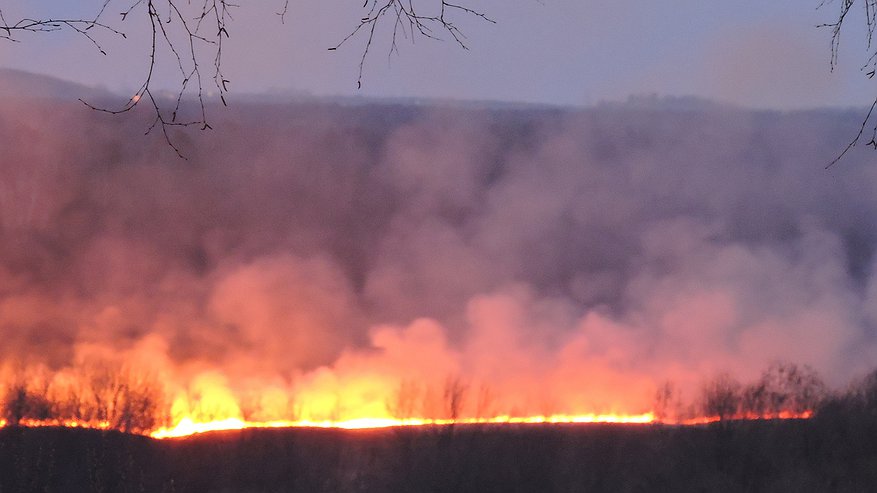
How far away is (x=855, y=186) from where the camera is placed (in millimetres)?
14570

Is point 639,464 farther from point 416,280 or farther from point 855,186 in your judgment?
point 855,186

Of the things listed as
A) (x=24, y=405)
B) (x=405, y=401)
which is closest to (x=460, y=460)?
(x=405, y=401)

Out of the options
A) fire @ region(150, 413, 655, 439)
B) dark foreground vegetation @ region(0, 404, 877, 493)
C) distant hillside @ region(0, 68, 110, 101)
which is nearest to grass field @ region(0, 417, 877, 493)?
dark foreground vegetation @ region(0, 404, 877, 493)

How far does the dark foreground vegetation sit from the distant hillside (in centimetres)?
550

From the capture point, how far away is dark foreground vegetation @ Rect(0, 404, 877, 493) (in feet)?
34.6

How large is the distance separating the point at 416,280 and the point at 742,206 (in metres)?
4.97

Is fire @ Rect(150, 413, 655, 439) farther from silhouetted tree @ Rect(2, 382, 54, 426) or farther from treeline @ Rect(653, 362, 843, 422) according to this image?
silhouetted tree @ Rect(2, 382, 54, 426)

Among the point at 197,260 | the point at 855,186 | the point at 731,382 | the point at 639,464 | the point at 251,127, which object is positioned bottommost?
the point at 639,464

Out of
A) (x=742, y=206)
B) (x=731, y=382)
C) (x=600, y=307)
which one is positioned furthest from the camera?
(x=742, y=206)


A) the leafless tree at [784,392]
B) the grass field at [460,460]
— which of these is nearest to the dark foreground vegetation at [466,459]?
the grass field at [460,460]

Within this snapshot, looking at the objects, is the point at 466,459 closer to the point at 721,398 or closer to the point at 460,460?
the point at 460,460

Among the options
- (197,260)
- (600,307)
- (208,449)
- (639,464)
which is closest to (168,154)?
(197,260)

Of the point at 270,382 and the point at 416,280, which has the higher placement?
the point at 416,280

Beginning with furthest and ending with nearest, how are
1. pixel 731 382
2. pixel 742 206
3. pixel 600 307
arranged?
pixel 742 206, pixel 600 307, pixel 731 382
